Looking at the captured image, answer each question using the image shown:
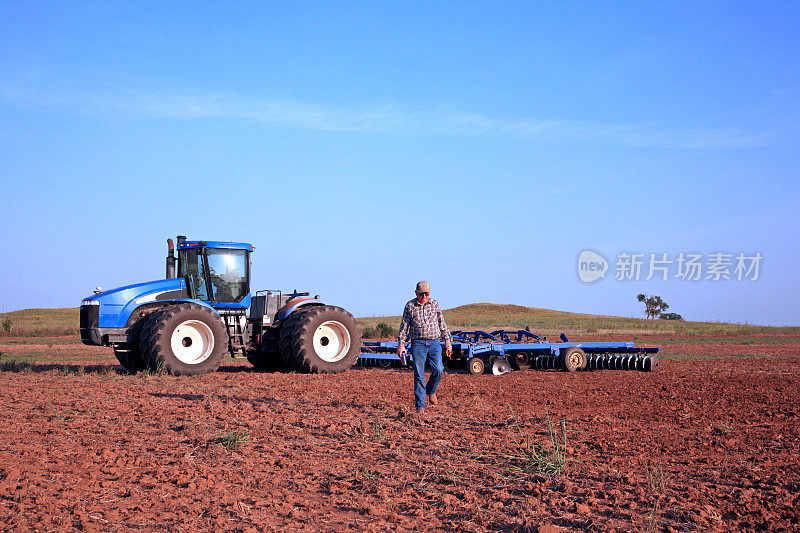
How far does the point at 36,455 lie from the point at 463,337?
36.6 feet

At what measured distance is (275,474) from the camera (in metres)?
6.42

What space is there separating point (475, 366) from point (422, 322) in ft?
20.1

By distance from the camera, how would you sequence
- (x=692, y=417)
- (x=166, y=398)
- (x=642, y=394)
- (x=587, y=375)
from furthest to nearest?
1. (x=587, y=375)
2. (x=642, y=394)
3. (x=166, y=398)
4. (x=692, y=417)

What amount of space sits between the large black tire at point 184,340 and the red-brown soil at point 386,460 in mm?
1560

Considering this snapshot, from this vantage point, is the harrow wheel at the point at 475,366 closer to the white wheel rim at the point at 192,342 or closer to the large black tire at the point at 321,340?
the large black tire at the point at 321,340

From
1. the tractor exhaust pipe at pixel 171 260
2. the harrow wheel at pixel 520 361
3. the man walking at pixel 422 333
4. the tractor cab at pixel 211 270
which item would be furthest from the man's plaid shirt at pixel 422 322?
the tractor exhaust pipe at pixel 171 260

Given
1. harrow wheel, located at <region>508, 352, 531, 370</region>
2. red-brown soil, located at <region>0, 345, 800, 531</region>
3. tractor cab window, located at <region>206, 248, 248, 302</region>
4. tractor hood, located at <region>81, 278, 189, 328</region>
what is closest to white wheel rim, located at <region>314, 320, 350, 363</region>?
tractor cab window, located at <region>206, 248, 248, 302</region>

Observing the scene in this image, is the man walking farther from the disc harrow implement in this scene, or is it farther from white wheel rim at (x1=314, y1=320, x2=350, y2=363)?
white wheel rim at (x1=314, y1=320, x2=350, y2=363)

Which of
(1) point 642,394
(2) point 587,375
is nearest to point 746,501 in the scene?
(1) point 642,394

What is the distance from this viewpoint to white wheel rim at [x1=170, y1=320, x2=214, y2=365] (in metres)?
14.3

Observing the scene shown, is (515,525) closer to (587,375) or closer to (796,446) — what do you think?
(796,446)

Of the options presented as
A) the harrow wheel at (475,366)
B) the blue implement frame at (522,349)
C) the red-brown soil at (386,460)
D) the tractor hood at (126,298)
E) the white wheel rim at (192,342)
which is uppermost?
the tractor hood at (126,298)

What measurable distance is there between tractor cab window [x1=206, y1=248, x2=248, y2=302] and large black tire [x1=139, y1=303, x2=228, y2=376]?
3.64 ft

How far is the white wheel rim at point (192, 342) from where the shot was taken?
1431 cm
